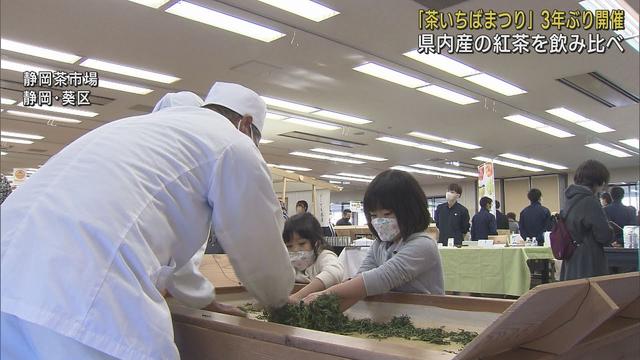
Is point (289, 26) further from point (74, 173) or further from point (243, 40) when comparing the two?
point (74, 173)

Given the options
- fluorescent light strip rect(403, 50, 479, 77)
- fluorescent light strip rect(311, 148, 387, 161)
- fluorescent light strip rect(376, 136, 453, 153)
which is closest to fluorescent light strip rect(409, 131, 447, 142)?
fluorescent light strip rect(376, 136, 453, 153)

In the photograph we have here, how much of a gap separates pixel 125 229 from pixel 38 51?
5860 mm

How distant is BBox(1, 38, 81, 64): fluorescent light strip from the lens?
19.0 ft

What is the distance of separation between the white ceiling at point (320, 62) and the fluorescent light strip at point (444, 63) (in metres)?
→ 0.12

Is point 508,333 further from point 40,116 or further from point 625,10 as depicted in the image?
point 40,116

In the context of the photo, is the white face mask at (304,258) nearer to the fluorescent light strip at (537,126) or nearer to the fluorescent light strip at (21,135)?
the fluorescent light strip at (537,126)

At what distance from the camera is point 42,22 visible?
520cm

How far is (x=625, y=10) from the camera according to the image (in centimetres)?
500

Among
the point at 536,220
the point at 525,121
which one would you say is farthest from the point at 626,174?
the point at 536,220

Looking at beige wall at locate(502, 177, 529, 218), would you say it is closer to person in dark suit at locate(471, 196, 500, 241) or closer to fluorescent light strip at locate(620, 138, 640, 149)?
fluorescent light strip at locate(620, 138, 640, 149)

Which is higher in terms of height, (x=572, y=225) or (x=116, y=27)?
(x=116, y=27)

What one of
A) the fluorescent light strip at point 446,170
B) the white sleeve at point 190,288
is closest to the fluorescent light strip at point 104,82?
the white sleeve at point 190,288

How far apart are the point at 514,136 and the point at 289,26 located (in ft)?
24.0

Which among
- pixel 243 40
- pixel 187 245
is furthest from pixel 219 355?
pixel 243 40
